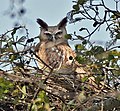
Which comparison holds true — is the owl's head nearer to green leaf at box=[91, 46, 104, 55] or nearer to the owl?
the owl

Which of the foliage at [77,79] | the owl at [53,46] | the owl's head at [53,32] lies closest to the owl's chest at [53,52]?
the owl at [53,46]

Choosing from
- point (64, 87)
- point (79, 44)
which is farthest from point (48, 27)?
point (79, 44)

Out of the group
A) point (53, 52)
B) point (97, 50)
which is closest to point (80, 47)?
point (97, 50)

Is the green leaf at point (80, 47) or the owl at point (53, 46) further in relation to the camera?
the owl at point (53, 46)

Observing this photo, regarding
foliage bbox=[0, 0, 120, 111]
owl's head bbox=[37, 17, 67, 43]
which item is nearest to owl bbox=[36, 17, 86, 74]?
owl's head bbox=[37, 17, 67, 43]

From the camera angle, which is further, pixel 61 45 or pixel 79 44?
pixel 61 45

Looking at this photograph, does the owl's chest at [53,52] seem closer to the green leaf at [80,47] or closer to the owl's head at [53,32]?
the owl's head at [53,32]

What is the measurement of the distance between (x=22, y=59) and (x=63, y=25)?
3.46 m

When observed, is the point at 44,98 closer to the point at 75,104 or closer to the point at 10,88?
the point at 75,104

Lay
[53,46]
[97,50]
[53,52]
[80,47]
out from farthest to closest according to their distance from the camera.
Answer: [53,46] < [53,52] < [80,47] < [97,50]

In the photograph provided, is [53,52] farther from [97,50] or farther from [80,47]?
[97,50]

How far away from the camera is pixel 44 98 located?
2188mm

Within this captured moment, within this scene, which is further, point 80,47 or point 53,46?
point 53,46

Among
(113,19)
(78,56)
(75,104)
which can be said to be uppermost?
(113,19)
